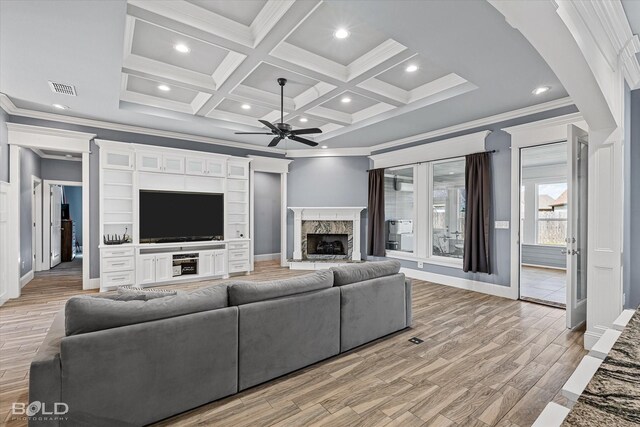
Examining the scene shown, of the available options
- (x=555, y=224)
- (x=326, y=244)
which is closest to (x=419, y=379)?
(x=326, y=244)

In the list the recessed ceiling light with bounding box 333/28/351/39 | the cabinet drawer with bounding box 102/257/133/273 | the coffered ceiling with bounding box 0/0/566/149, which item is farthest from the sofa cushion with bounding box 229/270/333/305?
the cabinet drawer with bounding box 102/257/133/273

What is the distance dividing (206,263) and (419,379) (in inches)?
187

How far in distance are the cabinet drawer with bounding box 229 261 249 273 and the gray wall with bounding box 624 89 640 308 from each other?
5974 mm

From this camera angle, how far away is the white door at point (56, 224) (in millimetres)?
7621

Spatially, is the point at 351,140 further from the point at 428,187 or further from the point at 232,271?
the point at 232,271

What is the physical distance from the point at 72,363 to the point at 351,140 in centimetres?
586

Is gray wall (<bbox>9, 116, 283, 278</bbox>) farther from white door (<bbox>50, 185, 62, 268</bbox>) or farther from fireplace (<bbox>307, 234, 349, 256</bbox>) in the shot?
fireplace (<bbox>307, 234, 349, 256</bbox>)

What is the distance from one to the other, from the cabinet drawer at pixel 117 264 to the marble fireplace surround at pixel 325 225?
3400 mm

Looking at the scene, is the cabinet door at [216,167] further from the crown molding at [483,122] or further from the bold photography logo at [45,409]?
the bold photography logo at [45,409]

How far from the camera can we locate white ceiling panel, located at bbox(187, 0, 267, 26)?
8.91ft

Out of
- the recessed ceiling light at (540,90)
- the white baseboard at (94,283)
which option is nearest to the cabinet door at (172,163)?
the white baseboard at (94,283)

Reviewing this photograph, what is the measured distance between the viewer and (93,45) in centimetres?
293

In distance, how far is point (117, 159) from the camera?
5410 millimetres

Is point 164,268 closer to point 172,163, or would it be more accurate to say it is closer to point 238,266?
point 238,266
